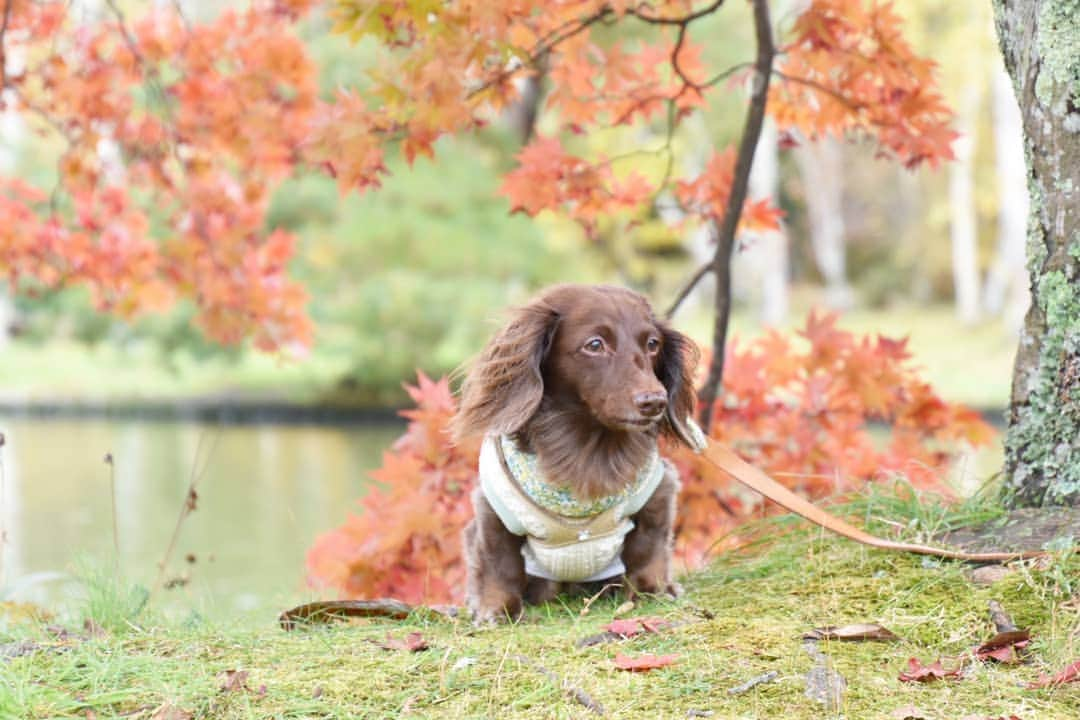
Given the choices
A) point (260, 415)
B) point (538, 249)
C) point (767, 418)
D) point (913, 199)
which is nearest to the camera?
point (767, 418)

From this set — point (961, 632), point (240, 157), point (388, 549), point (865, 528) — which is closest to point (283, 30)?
point (240, 157)

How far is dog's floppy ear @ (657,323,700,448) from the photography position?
286 centimetres

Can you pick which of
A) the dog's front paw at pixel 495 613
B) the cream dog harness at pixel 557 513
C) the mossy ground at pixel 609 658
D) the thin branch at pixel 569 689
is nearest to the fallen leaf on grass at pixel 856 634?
the mossy ground at pixel 609 658

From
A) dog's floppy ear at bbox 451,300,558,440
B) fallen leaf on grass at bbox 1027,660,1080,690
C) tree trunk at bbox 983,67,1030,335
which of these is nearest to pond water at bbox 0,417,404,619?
dog's floppy ear at bbox 451,300,558,440

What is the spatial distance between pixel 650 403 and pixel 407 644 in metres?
0.76

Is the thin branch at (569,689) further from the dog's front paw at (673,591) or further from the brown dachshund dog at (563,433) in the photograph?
the dog's front paw at (673,591)

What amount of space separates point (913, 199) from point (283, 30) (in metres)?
26.9

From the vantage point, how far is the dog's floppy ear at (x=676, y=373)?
2.86 metres

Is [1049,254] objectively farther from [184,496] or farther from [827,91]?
[184,496]

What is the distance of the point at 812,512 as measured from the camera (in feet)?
9.11

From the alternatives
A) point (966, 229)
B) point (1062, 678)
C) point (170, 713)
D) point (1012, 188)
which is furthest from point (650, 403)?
point (966, 229)

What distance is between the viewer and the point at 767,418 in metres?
4.15

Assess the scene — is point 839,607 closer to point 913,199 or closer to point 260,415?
point 260,415

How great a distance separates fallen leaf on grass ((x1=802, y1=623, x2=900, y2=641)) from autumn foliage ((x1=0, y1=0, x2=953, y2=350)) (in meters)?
1.73
